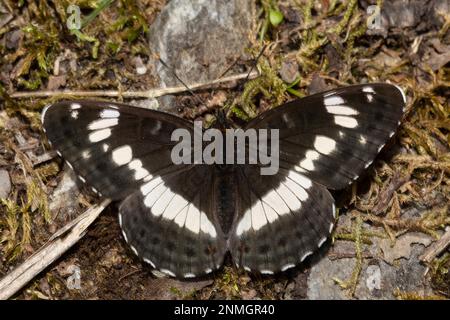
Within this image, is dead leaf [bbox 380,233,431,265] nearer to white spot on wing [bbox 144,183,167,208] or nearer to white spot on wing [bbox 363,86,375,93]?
white spot on wing [bbox 363,86,375,93]

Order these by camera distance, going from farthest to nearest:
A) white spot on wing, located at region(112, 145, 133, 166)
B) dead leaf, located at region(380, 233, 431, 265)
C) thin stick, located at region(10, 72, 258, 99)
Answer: thin stick, located at region(10, 72, 258, 99), dead leaf, located at region(380, 233, 431, 265), white spot on wing, located at region(112, 145, 133, 166)

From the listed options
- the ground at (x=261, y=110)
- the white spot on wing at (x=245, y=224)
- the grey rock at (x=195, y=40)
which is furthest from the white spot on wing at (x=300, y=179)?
the grey rock at (x=195, y=40)

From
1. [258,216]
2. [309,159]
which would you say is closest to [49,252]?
[258,216]

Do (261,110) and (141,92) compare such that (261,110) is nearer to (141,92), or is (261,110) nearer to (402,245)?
(141,92)

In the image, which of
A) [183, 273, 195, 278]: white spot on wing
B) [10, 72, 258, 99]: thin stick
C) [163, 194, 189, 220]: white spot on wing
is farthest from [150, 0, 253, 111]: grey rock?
[183, 273, 195, 278]: white spot on wing
